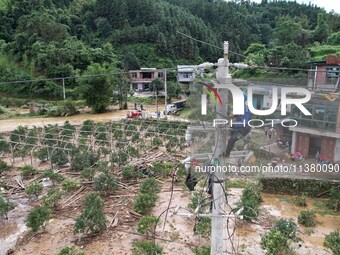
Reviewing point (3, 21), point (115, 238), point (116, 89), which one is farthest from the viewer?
point (3, 21)

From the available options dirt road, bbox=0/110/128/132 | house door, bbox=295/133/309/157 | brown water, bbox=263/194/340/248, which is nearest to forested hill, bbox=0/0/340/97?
dirt road, bbox=0/110/128/132

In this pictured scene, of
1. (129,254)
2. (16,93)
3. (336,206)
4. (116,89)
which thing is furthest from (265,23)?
(129,254)

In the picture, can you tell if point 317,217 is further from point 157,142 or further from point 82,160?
point 82,160

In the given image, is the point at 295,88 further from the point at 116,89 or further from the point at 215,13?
the point at 215,13

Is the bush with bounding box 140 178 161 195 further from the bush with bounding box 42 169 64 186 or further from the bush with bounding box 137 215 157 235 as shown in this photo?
A: the bush with bounding box 42 169 64 186

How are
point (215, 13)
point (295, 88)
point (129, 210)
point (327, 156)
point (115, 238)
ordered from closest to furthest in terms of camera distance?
1. point (295, 88)
2. point (327, 156)
3. point (115, 238)
4. point (129, 210)
5. point (215, 13)

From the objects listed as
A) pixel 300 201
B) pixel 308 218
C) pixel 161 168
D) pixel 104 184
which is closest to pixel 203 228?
pixel 308 218

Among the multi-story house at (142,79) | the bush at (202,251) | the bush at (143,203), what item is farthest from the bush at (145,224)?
the multi-story house at (142,79)
